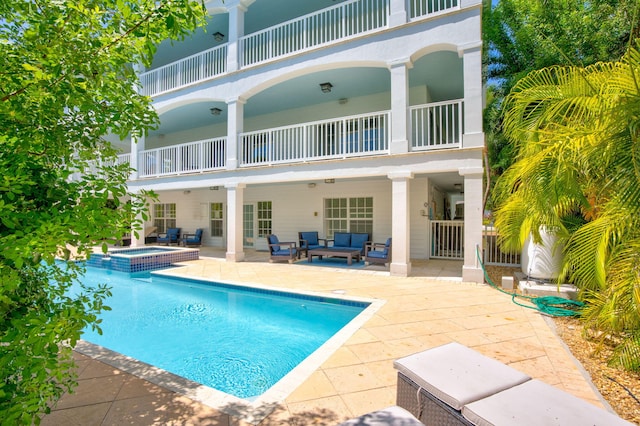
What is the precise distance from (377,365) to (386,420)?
168cm

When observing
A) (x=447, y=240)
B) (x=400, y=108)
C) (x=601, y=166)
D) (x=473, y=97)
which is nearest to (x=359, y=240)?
(x=447, y=240)

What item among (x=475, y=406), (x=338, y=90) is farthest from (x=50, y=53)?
(x=338, y=90)

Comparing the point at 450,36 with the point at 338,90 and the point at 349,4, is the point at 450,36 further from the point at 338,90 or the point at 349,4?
the point at 338,90

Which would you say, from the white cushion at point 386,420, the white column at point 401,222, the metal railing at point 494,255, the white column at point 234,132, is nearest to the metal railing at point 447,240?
the metal railing at point 494,255

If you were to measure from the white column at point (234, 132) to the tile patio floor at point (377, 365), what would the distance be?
5.61 metres

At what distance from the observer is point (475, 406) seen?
171 centimetres

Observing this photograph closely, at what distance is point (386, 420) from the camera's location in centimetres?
166

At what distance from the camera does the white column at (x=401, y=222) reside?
7652 millimetres

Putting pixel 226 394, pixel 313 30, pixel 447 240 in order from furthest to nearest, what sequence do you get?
pixel 447 240
pixel 313 30
pixel 226 394

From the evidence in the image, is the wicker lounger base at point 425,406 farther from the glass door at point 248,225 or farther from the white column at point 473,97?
the glass door at point 248,225

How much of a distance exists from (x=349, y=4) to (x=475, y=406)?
32.5 feet

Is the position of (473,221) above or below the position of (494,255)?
above

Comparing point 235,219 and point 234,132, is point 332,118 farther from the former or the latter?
point 235,219

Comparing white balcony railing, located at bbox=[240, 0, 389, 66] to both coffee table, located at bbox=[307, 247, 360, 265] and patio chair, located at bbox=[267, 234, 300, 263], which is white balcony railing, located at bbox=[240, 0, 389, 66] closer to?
patio chair, located at bbox=[267, 234, 300, 263]
